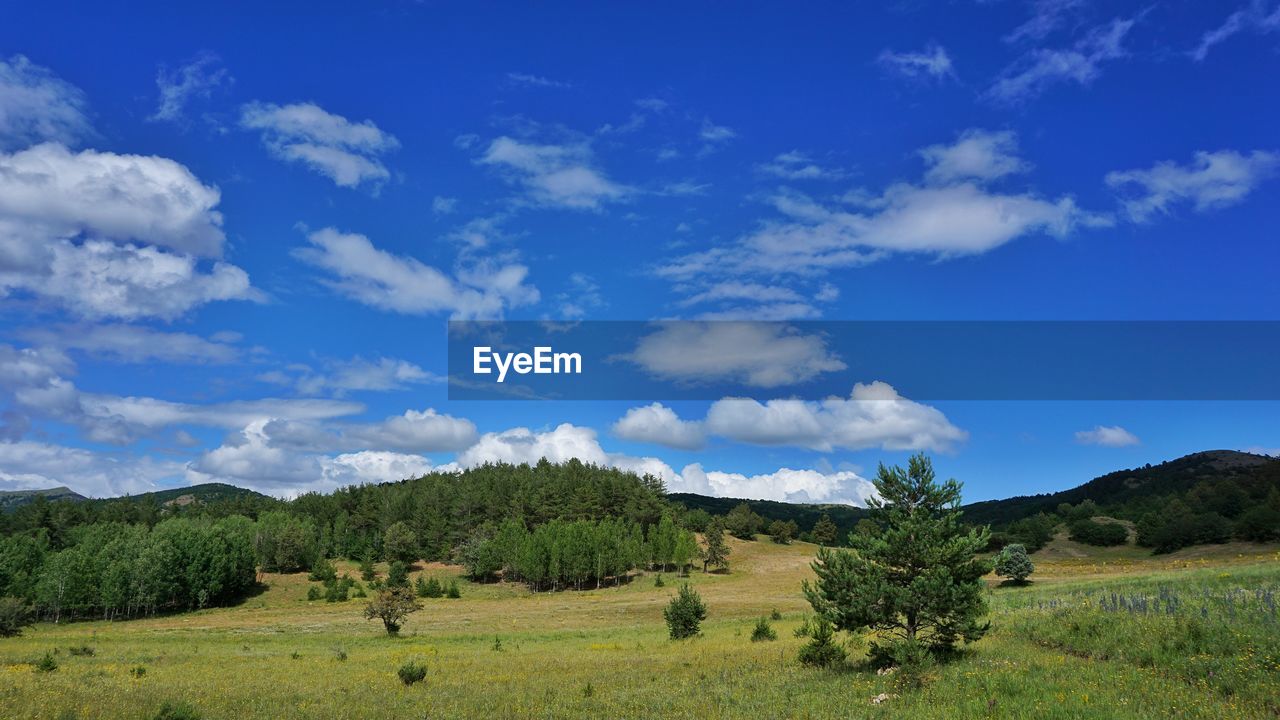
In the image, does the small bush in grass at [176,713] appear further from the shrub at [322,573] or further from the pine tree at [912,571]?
the shrub at [322,573]

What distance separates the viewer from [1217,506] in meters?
108

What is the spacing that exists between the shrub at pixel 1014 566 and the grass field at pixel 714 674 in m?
15.7

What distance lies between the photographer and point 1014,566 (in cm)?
6241

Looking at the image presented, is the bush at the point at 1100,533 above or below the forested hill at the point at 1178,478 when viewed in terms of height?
below

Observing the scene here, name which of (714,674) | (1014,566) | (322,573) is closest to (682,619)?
(714,674)

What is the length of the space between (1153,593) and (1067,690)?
73.2 feet

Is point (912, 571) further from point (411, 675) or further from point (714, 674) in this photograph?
point (411, 675)

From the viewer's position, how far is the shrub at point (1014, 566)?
62.2 metres

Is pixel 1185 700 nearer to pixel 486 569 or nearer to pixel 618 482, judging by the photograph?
pixel 486 569

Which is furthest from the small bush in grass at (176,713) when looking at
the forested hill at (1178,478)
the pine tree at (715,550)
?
the forested hill at (1178,478)

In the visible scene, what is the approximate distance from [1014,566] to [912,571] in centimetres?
4786

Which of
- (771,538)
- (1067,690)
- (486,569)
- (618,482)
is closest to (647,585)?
(486,569)

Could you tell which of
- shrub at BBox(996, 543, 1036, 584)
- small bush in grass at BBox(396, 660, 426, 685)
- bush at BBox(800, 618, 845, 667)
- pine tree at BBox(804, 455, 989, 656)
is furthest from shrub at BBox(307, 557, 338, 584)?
pine tree at BBox(804, 455, 989, 656)

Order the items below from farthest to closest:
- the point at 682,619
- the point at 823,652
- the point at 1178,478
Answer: the point at 1178,478 → the point at 682,619 → the point at 823,652
